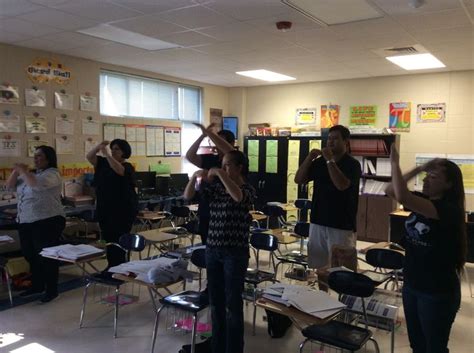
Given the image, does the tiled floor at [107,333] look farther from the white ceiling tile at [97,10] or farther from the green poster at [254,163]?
the green poster at [254,163]

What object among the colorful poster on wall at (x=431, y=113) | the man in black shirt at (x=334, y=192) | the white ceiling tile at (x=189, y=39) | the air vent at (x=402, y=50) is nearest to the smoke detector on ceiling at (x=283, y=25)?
the white ceiling tile at (x=189, y=39)

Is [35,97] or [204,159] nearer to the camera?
[204,159]

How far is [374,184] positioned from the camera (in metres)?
7.09

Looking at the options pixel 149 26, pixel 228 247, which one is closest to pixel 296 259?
pixel 228 247

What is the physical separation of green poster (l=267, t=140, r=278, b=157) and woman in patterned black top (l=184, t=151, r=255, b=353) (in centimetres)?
543

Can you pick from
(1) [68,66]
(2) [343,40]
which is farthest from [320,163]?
(1) [68,66]

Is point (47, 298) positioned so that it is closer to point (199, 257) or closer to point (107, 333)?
point (107, 333)

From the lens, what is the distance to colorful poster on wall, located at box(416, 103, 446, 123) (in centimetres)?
676

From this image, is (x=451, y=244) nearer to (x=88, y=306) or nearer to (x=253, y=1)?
(x=253, y=1)

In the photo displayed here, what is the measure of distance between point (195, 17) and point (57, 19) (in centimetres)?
138

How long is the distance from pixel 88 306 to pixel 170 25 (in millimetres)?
2910

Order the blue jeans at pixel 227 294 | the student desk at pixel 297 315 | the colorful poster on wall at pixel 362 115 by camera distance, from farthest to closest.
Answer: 1. the colorful poster on wall at pixel 362 115
2. the blue jeans at pixel 227 294
3. the student desk at pixel 297 315

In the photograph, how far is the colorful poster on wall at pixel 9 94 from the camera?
5.12 metres

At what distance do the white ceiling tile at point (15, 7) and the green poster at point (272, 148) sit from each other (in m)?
5.00
